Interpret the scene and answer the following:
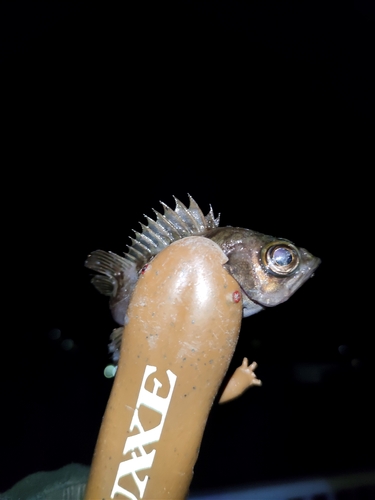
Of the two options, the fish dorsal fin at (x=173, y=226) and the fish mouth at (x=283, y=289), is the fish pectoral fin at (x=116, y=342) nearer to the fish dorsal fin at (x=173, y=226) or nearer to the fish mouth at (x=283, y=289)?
the fish dorsal fin at (x=173, y=226)

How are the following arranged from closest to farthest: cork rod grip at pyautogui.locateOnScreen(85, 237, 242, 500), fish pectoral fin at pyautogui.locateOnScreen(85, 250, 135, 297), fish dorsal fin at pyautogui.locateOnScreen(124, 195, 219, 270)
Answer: cork rod grip at pyautogui.locateOnScreen(85, 237, 242, 500) < fish dorsal fin at pyautogui.locateOnScreen(124, 195, 219, 270) < fish pectoral fin at pyautogui.locateOnScreen(85, 250, 135, 297)

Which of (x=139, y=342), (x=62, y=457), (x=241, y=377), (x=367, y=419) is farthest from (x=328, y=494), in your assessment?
(x=139, y=342)

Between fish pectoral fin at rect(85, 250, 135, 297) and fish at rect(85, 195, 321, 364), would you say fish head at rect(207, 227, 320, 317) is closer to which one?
fish at rect(85, 195, 321, 364)

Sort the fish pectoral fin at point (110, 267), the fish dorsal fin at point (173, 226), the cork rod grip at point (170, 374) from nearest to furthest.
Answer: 1. the cork rod grip at point (170, 374)
2. the fish dorsal fin at point (173, 226)
3. the fish pectoral fin at point (110, 267)

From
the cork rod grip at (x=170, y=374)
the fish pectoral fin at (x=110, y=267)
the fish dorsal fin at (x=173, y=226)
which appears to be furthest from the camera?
the fish pectoral fin at (x=110, y=267)

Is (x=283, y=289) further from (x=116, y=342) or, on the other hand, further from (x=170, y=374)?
(x=116, y=342)

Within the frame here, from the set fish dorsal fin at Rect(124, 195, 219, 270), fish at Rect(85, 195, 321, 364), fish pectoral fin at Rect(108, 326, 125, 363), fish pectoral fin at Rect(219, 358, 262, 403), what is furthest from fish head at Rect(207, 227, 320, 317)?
fish pectoral fin at Rect(108, 326, 125, 363)

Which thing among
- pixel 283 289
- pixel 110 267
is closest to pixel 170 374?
pixel 283 289

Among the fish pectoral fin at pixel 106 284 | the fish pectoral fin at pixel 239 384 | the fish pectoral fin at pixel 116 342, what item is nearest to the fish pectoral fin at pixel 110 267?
the fish pectoral fin at pixel 106 284
